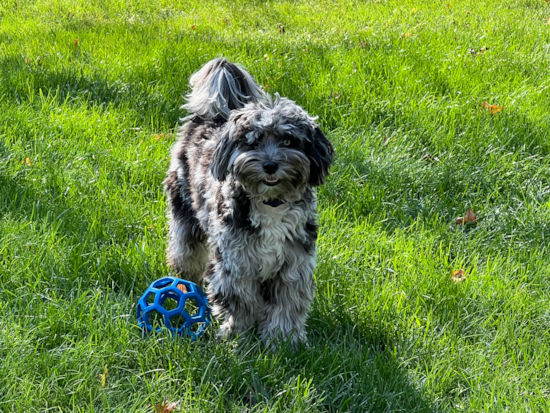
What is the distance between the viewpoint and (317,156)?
3.29 metres

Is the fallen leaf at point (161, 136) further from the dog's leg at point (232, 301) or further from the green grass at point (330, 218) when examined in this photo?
the dog's leg at point (232, 301)

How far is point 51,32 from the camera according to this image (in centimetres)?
832

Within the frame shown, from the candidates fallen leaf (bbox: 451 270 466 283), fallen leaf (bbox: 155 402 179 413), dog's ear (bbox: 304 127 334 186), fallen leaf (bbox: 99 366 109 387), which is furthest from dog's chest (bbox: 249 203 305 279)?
fallen leaf (bbox: 451 270 466 283)

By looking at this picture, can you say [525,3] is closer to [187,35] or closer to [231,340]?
[187,35]

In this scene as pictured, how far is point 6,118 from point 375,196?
346 centimetres

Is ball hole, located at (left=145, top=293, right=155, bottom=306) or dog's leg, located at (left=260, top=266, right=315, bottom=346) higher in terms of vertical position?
dog's leg, located at (left=260, top=266, right=315, bottom=346)

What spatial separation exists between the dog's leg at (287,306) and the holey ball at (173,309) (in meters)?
0.38

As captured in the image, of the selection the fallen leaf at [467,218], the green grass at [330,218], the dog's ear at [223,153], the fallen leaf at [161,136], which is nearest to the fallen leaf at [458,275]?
the green grass at [330,218]

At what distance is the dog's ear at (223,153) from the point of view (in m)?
3.28

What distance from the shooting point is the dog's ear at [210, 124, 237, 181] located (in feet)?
10.8

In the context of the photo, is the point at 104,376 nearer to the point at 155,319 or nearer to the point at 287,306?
the point at 155,319

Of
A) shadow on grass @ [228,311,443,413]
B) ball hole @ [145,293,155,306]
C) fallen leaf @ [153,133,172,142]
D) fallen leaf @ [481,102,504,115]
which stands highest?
fallen leaf @ [481,102,504,115]

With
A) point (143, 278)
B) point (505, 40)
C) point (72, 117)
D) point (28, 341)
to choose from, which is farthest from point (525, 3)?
point (28, 341)

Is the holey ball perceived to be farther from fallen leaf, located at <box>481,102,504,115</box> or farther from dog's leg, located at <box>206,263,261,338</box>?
fallen leaf, located at <box>481,102,504,115</box>
